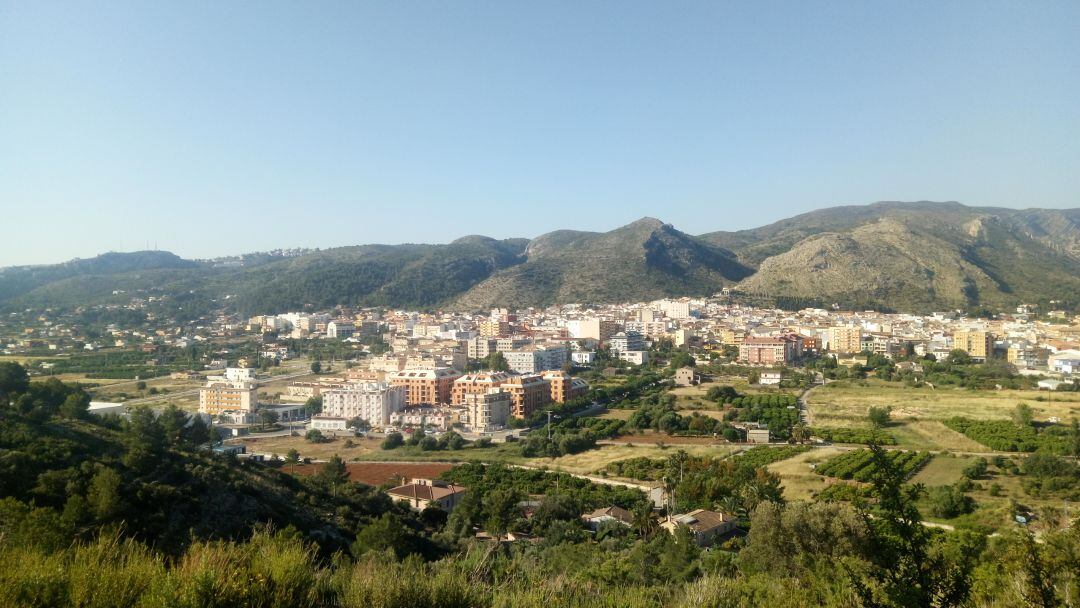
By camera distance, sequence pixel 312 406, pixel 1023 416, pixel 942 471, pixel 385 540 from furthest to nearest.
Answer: pixel 312 406
pixel 1023 416
pixel 942 471
pixel 385 540

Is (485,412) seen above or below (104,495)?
below

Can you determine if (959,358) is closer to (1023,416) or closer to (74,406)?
(1023,416)

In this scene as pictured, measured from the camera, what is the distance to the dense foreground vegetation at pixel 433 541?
9.53 feet

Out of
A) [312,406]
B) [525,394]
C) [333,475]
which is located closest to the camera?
[333,475]

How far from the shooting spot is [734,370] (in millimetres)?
34719

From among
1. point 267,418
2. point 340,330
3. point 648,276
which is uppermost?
point 648,276

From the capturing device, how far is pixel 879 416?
849 inches

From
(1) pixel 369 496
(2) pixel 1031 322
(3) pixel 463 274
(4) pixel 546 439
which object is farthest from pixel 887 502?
(3) pixel 463 274

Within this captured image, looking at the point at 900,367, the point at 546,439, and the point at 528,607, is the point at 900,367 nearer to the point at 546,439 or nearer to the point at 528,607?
the point at 546,439

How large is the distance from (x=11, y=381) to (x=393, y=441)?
10.2 metres

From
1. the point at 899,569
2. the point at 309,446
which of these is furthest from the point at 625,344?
the point at 899,569

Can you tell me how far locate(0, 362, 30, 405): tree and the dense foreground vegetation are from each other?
0.06 m

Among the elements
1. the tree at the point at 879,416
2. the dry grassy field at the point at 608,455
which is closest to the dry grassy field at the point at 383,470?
the dry grassy field at the point at 608,455

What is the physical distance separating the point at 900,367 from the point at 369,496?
28.9 m
